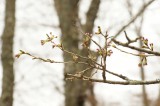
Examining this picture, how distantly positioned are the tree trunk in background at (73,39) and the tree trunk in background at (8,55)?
1.71 m

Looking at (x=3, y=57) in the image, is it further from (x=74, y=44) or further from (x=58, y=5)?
(x=58, y=5)

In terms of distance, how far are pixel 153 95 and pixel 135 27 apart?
1609cm

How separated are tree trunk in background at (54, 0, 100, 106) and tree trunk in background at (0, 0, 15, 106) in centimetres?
171

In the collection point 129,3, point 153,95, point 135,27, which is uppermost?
point 129,3

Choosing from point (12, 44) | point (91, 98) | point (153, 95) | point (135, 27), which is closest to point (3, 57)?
point (12, 44)

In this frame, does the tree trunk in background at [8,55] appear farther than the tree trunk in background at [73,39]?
No

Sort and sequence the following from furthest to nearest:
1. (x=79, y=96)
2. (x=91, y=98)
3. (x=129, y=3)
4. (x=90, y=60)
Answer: (x=129, y=3) → (x=91, y=98) → (x=79, y=96) → (x=90, y=60)

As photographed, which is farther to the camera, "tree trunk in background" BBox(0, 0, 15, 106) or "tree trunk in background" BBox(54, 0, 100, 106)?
"tree trunk in background" BBox(54, 0, 100, 106)

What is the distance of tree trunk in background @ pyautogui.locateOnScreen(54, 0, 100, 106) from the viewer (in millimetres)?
7392

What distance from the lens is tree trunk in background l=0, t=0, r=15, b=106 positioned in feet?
16.5

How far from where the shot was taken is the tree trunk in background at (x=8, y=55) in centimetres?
504

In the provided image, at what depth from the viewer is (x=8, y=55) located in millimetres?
5254

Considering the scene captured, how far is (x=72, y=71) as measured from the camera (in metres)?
7.52

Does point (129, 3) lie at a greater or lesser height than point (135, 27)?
greater
